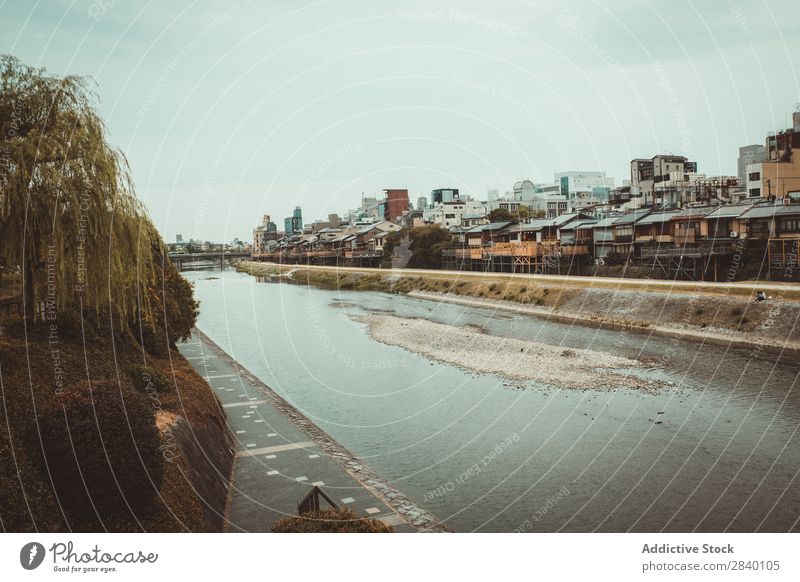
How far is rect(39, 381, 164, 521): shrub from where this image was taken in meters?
7.27

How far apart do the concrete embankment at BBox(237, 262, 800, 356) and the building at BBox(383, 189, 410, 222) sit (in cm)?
6229

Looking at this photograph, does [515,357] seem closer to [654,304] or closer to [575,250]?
[654,304]

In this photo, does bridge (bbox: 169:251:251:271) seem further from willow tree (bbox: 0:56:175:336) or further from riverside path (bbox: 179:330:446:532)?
willow tree (bbox: 0:56:175:336)

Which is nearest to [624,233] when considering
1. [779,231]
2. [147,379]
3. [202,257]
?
[779,231]

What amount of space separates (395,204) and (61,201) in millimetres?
104201

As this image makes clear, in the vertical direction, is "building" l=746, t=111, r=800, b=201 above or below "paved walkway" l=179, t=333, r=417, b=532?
above

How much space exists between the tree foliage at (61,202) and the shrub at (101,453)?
3.24m

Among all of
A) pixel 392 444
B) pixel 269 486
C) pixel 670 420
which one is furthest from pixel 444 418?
pixel 269 486

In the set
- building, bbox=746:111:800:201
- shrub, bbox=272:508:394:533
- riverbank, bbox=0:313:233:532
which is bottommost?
shrub, bbox=272:508:394:533

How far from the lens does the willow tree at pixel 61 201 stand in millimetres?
9844

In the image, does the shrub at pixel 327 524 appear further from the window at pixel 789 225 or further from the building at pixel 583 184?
the building at pixel 583 184

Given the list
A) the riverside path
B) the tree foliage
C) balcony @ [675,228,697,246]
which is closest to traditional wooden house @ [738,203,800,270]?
balcony @ [675,228,697,246]
